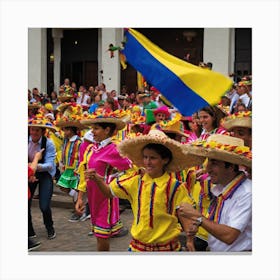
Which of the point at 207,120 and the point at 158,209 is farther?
the point at 207,120

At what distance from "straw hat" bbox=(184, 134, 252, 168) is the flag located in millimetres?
524

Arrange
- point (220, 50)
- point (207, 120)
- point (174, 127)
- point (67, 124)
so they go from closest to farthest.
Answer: point (207, 120), point (174, 127), point (67, 124), point (220, 50)

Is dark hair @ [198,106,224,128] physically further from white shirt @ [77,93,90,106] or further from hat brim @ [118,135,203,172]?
white shirt @ [77,93,90,106]

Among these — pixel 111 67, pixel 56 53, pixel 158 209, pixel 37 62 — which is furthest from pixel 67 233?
pixel 56 53

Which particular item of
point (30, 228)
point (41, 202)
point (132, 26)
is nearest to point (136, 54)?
point (132, 26)

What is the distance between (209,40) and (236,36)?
74 cm

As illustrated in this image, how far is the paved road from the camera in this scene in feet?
20.7

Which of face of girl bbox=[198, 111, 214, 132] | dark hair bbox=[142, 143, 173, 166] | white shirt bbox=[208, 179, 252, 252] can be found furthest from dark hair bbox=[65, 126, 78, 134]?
white shirt bbox=[208, 179, 252, 252]

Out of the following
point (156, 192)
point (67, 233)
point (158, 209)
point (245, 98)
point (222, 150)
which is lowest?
point (67, 233)

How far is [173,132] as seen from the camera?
6.11 metres

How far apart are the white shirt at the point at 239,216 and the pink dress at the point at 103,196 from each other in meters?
1.66

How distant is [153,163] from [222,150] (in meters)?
0.61

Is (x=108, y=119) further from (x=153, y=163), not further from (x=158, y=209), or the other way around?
(x=158, y=209)

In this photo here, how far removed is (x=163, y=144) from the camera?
12.8ft
